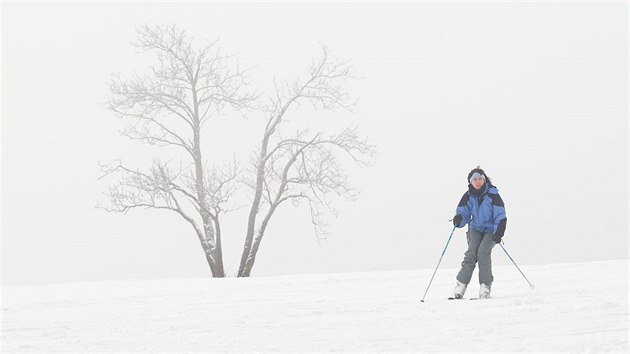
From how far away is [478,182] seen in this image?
11.5 metres

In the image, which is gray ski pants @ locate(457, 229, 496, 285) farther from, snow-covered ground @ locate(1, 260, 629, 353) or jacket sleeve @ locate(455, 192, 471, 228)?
snow-covered ground @ locate(1, 260, 629, 353)

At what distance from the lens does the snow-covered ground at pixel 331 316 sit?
7441 millimetres

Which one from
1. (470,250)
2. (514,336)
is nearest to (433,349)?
(514,336)

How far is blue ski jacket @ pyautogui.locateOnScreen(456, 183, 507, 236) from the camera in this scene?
1157cm

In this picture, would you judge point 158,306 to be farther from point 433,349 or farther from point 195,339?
point 433,349

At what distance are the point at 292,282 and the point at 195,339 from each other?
21.6ft

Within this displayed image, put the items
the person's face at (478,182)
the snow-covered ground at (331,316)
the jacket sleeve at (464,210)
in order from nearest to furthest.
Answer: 1. the snow-covered ground at (331,316)
2. the person's face at (478,182)
3. the jacket sleeve at (464,210)

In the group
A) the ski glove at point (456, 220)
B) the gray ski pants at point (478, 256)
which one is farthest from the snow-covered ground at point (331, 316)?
the ski glove at point (456, 220)

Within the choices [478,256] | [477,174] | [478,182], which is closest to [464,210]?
[478,182]

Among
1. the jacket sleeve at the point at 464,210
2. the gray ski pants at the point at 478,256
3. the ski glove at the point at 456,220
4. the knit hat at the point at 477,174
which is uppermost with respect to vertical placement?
the knit hat at the point at 477,174

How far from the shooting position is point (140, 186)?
24.5 metres

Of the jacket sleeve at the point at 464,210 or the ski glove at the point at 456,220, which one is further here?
the jacket sleeve at the point at 464,210

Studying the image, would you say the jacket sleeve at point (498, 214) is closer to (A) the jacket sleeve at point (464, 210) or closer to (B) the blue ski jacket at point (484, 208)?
(B) the blue ski jacket at point (484, 208)

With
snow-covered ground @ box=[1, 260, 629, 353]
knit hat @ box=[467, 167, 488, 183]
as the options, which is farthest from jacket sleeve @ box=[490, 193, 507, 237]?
snow-covered ground @ box=[1, 260, 629, 353]
